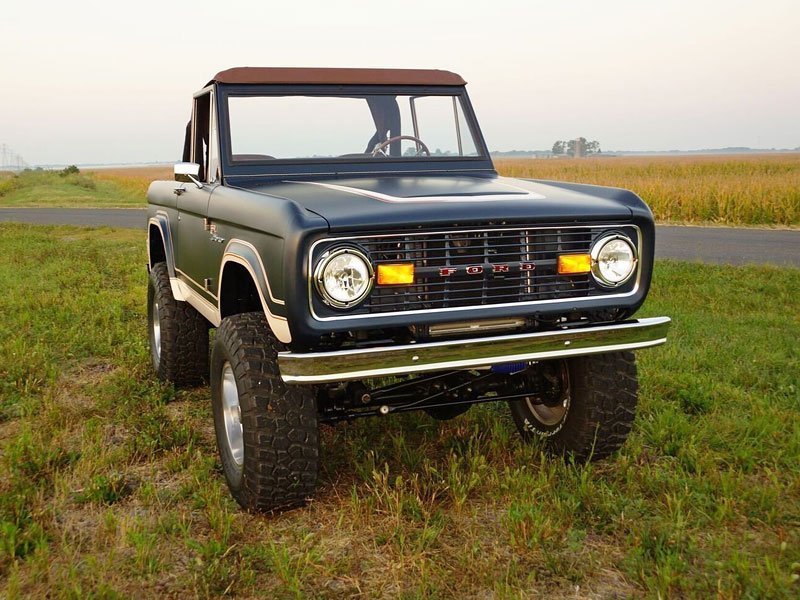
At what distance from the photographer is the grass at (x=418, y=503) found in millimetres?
2908

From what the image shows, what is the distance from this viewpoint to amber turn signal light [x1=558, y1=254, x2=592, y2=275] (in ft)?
11.1

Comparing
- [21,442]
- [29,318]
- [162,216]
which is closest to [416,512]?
[21,442]

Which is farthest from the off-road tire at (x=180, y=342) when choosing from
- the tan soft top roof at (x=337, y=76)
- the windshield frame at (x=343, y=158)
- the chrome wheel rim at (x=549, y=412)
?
the chrome wheel rim at (x=549, y=412)

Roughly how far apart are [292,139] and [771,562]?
128 inches

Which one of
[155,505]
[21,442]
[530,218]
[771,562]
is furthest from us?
[21,442]

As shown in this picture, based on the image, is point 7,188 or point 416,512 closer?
point 416,512

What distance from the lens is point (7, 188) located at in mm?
38438

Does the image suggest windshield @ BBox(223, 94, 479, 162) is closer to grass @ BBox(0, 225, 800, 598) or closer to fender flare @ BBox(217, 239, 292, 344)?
fender flare @ BBox(217, 239, 292, 344)

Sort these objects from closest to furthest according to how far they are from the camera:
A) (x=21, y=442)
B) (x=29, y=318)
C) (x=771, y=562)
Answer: (x=771, y=562)
(x=21, y=442)
(x=29, y=318)

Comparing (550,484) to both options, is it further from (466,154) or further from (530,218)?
(466,154)

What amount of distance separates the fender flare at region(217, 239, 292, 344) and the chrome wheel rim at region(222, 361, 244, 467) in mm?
503

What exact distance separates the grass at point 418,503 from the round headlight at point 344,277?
913mm

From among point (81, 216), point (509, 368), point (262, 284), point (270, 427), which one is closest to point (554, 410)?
point (509, 368)

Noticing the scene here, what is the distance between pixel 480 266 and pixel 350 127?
1.91m
